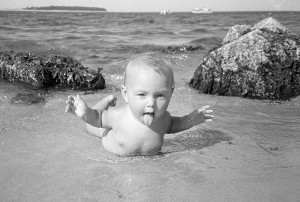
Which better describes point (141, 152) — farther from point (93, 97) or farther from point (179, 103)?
point (93, 97)

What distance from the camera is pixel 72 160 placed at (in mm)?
2867

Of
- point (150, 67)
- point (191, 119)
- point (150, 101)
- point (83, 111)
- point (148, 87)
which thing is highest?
point (150, 67)

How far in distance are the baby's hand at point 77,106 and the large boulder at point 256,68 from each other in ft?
10.2

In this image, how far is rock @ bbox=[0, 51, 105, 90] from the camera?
19.0ft

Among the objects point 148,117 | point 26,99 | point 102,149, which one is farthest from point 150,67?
Result: point 26,99

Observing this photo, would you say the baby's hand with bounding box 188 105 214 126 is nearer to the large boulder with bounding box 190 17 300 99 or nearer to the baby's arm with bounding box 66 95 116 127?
the baby's arm with bounding box 66 95 116 127

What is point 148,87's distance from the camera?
257cm

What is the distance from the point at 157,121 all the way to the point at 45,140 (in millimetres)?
1189

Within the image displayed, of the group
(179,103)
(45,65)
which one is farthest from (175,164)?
(45,65)

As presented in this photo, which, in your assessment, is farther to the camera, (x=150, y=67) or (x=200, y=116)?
(x=200, y=116)

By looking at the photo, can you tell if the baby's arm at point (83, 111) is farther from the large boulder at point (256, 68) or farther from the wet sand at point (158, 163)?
the large boulder at point (256, 68)

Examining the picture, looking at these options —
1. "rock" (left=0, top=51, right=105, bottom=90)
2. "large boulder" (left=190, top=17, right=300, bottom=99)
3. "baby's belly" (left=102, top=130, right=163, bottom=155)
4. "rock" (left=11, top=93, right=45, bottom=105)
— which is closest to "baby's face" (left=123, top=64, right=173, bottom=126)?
"baby's belly" (left=102, top=130, right=163, bottom=155)

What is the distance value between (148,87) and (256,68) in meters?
3.26

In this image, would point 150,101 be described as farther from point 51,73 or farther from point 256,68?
point 51,73
